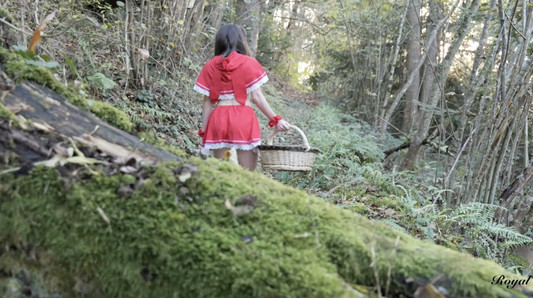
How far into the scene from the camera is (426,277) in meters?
1.41

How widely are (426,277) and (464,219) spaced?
301 centimetres

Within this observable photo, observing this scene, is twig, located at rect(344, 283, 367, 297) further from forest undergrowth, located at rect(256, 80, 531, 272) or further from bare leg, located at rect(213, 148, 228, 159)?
bare leg, located at rect(213, 148, 228, 159)

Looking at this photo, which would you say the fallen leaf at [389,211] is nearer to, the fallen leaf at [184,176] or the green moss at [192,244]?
the green moss at [192,244]

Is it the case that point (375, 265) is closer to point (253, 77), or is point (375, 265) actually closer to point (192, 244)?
point (192, 244)

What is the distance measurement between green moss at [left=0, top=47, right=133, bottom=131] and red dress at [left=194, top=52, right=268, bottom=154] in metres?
2.07

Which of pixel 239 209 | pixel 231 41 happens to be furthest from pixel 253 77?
pixel 239 209

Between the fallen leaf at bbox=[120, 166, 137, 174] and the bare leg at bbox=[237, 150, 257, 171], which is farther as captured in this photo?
the bare leg at bbox=[237, 150, 257, 171]

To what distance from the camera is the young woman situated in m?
4.18

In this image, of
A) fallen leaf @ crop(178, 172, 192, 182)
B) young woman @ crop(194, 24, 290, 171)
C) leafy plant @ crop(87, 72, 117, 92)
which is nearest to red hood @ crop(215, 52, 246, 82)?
young woman @ crop(194, 24, 290, 171)

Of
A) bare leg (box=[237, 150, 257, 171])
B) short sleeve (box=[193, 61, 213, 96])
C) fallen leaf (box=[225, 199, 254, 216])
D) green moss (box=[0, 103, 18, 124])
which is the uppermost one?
short sleeve (box=[193, 61, 213, 96])

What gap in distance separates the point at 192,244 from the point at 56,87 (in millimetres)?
1356

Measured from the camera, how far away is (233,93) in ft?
13.9

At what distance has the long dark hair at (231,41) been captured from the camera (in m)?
4.27

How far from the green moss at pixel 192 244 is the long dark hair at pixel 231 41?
114 inches
